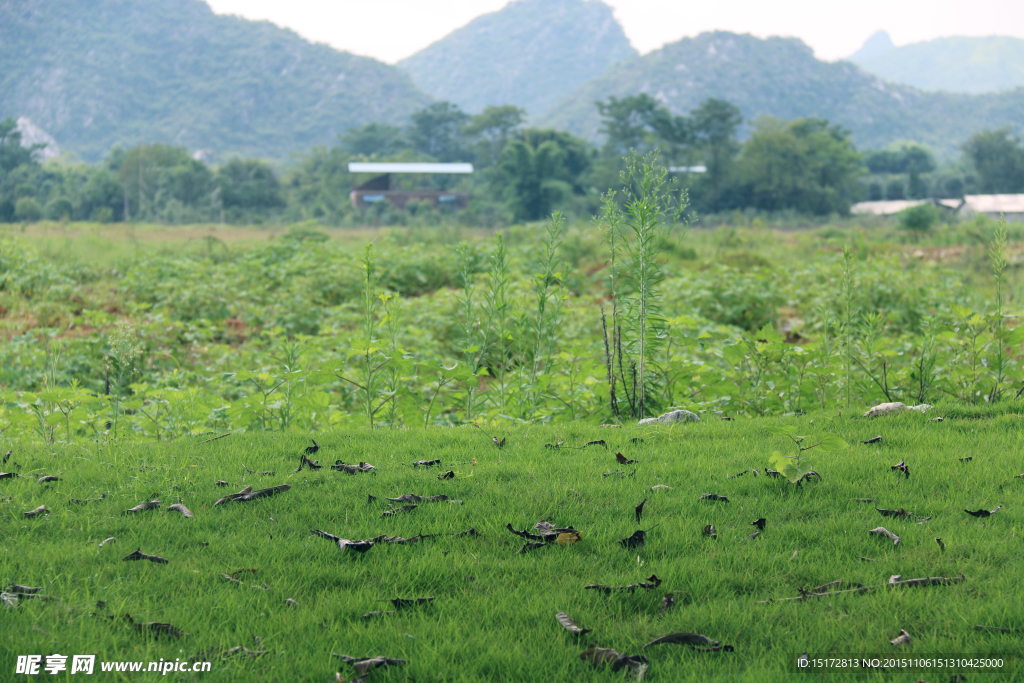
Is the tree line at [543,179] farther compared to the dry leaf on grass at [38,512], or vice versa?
the tree line at [543,179]

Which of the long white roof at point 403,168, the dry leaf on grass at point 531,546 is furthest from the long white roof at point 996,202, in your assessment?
the dry leaf on grass at point 531,546

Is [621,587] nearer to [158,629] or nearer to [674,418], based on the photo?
[158,629]

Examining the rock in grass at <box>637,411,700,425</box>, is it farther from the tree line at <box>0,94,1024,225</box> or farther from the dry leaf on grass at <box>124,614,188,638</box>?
the tree line at <box>0,94,1024,225</box>

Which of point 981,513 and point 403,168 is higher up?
point 403,168

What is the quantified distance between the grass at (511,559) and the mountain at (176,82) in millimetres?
96797

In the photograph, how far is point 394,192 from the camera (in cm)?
4838

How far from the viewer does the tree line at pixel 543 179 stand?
45.8 metres

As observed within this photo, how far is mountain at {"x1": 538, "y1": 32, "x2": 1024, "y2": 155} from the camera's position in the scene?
4318 inches

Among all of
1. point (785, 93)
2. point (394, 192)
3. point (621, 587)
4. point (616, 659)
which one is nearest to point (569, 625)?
point (616, 659)

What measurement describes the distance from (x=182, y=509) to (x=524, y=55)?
18503 centimetres

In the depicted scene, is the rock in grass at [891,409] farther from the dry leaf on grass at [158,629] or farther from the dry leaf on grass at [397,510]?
the dry leaf on grass at [158,629]

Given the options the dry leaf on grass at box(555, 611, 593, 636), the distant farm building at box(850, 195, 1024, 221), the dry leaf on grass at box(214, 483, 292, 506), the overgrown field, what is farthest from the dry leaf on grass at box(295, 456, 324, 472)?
the distant farm building at box(850, 195, 1024, 221)

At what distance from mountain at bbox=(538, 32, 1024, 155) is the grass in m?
108

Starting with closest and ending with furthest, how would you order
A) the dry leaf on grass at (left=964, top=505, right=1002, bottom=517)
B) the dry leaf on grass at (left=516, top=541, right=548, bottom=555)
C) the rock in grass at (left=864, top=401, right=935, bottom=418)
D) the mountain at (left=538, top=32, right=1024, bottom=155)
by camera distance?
the dry leaf on grass at (left=516, top=541, right=548, bottom=555), the dry leaf on grass at (left=964, top=505, right=1002, bottom=517), the rock in grass at (left=864, top=401, right=935, bottom=418), the mountain at (left=538, top=32, right=1024, bottom=155)
